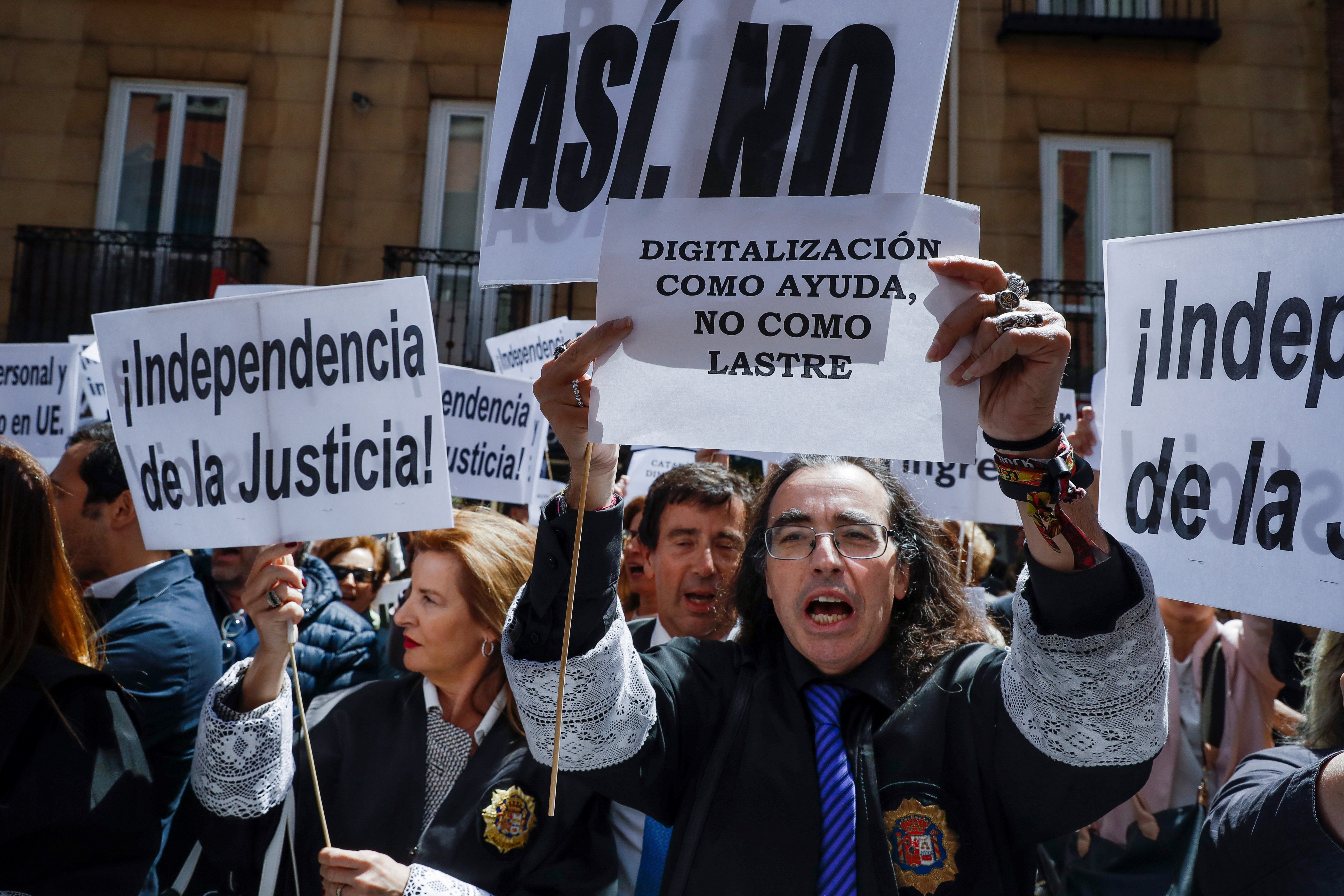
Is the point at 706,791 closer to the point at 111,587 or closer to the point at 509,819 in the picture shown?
the point at 509,819

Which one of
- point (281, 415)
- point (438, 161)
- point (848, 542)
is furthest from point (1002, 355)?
point (438, 161)

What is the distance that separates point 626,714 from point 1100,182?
36.4 ft

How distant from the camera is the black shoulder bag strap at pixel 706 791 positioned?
1.79 m

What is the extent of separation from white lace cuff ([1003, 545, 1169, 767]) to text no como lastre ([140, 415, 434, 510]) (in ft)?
4.88

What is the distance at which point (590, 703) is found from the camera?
1.79m

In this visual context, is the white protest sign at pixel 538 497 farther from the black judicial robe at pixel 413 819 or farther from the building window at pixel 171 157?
the building window at pixel 171 157

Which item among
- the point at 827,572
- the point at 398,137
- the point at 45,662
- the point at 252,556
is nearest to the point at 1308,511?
the point at 827,572

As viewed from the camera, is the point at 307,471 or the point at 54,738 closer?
the point at 54,738

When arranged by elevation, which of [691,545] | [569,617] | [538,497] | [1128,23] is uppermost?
[1128,23]

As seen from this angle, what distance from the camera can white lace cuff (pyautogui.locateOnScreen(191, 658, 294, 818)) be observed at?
7.54ft

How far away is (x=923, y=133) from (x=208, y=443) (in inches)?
73.0

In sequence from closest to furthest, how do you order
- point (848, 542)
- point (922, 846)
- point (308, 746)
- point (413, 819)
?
point (922, 846) → point (848, 542) → point (308, 746) → point (413, 819)

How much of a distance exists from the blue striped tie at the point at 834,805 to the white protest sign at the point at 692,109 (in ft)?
2.90

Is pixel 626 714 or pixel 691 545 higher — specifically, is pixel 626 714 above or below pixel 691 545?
below
